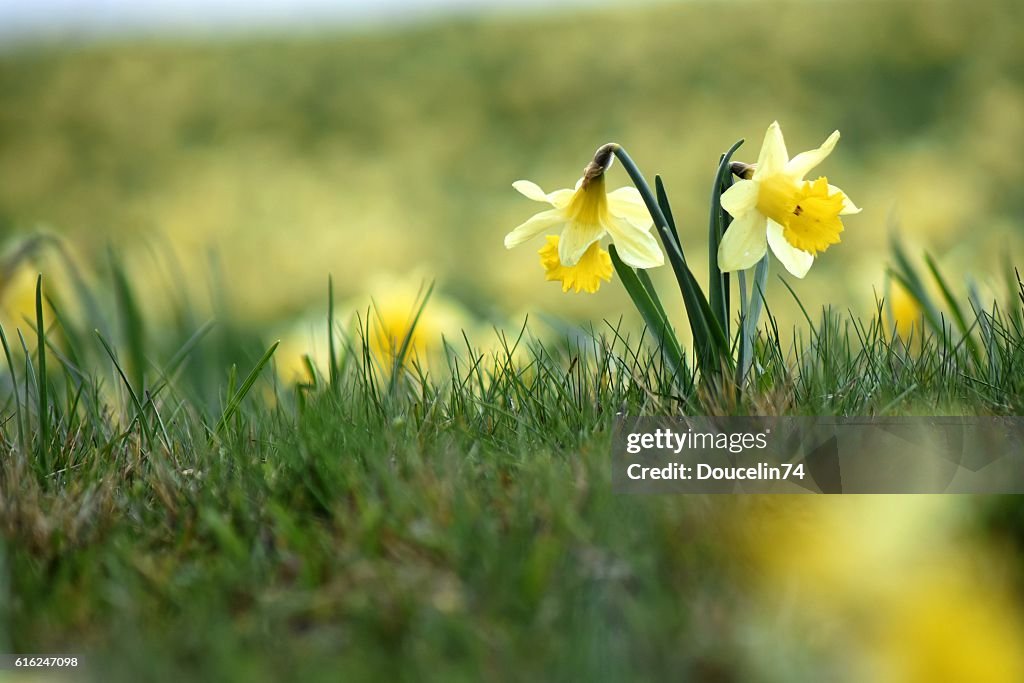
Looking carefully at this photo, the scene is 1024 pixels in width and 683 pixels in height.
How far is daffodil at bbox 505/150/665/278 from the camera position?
967mm

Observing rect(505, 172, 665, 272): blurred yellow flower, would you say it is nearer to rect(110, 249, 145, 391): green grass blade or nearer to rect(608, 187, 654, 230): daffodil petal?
rect(608, 187, 654, 230): daffodil petal

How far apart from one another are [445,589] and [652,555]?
148mm

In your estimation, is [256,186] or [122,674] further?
[256,186]

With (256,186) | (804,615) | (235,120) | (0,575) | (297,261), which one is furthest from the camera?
(235,120)

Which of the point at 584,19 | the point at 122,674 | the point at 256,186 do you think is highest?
the point at 584,19

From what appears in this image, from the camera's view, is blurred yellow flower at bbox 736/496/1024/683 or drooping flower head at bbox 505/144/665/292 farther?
drooping flower head at bbox 505/144/665/292

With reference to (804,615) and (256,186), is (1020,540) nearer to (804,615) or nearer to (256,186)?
(804,615)

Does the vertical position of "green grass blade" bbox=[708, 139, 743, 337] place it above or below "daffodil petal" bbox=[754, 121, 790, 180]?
below

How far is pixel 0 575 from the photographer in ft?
2.39

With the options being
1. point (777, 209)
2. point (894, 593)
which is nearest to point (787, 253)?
point (777, 209)

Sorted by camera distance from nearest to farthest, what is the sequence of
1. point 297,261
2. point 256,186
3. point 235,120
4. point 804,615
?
point 804,615
point 297,261
point 256,186
point 235,120

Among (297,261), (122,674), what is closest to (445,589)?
(122,674)

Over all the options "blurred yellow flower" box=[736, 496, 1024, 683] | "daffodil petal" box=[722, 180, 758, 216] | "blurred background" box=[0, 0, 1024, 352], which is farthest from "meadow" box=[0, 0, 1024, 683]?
"blurred background" box=[0, 0, 1024, 352]

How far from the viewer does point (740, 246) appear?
3.06ft
